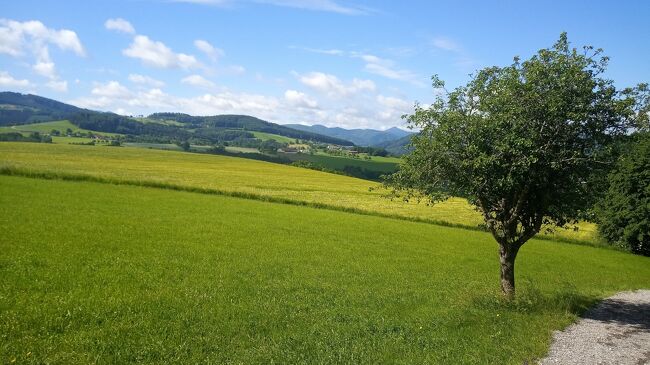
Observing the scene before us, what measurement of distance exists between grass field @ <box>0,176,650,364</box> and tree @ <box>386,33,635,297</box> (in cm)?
426

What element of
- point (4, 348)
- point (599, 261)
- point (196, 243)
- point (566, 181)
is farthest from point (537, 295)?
point (599, 261)

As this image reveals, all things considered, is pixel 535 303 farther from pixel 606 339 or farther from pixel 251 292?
pixel 251 292

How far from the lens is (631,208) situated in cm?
5112

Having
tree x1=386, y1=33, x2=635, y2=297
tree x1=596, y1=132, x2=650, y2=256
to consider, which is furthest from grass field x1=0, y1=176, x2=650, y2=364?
tree x1=596, y1=132, x2=650, y2=256

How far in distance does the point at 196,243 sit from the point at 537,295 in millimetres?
17688

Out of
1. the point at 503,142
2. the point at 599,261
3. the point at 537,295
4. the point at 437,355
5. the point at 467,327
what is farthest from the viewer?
the point at 599,261

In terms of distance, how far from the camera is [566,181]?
16.7 meters

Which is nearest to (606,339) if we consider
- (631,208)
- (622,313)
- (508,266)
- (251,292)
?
(508,266)

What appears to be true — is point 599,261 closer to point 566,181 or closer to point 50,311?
point 566,181

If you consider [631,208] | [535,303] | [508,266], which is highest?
[631,208]

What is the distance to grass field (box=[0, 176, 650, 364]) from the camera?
11.5 meters

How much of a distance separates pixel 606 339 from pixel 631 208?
144 feet

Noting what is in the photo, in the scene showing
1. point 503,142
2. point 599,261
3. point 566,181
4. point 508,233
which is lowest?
point 599,261

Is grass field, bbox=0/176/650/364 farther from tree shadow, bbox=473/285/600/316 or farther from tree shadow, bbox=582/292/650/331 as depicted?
tree shadow, bbox=582/292/650/331
